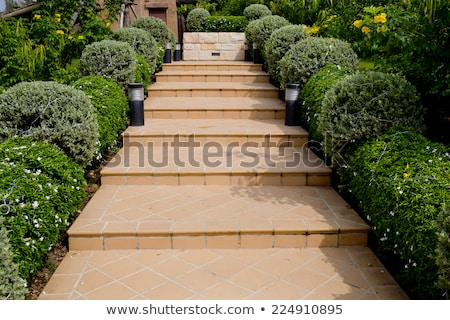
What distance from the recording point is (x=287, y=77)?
22.3ft

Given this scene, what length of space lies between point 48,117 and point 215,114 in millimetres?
3304

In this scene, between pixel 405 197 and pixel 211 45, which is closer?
pixel 405 197

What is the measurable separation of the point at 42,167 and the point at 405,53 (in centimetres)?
392

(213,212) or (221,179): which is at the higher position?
(221,179)

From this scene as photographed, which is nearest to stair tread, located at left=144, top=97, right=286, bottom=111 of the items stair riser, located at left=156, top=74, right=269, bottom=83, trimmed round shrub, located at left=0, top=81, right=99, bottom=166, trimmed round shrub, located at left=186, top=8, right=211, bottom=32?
stair riser, located at left=156, top=74, right=269, bottom=83

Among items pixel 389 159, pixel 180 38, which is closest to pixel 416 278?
pixel 389 159

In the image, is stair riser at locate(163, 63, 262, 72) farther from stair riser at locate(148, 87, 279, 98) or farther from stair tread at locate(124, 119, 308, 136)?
stair tread at locate(124, 119, 308, 136)

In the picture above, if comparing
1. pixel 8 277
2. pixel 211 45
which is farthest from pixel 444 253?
pixel 211 45

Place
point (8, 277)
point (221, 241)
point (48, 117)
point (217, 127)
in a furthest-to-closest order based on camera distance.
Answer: point (217, 127), point (48, 117), point (221, 241), point (8, 277)

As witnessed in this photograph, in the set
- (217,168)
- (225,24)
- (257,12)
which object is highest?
(257,12)

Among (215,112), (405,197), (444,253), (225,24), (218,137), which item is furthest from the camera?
(225,24)

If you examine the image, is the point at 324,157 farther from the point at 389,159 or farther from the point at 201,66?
the point at 201,66

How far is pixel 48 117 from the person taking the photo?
4.39 meters

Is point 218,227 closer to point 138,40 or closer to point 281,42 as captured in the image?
point 281,42
